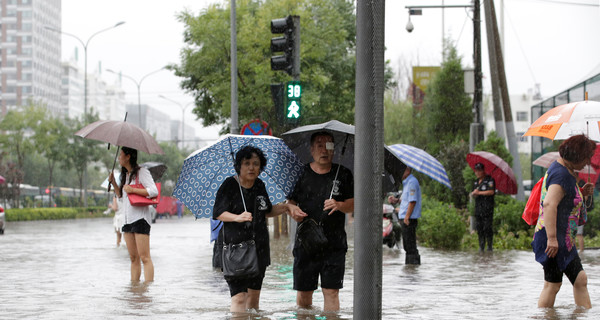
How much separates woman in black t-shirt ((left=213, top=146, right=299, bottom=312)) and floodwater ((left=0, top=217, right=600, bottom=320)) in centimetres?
40

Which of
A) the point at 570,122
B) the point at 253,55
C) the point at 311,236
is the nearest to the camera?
the point at 311,236

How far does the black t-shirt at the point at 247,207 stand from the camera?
7633mm

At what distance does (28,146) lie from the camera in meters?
61.2

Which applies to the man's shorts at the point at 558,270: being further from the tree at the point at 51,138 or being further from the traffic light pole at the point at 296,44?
the tree at the point at 51,138

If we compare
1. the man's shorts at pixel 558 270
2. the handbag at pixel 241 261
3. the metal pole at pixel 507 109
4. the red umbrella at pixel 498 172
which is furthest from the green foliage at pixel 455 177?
the handbag at pixel 241 261

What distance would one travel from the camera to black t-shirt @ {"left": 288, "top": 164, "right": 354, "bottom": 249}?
776 centimetres

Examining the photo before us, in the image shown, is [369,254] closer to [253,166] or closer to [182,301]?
[253,166]

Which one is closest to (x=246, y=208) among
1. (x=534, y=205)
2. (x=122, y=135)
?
(x=534, y=205)

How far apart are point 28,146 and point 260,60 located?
118ft

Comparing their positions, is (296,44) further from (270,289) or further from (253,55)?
(253,55)

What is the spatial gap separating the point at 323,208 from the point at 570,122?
2545 millimetres

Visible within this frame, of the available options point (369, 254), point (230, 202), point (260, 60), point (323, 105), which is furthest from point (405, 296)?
point (323, 105)

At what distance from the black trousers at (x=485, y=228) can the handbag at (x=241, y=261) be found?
11094mm

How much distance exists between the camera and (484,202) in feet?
59.5
